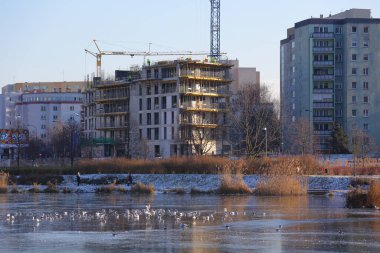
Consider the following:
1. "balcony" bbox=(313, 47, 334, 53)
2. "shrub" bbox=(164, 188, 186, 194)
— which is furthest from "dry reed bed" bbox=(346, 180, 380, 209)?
"balcony" bbox=(313, 47, 334, 53)

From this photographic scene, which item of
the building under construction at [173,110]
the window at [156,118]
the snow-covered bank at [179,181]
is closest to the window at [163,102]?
the building under construction at [173,110]

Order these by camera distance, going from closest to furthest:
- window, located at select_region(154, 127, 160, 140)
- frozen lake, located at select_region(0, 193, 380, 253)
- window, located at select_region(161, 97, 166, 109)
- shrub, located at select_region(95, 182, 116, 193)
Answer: frozen lake, located at select_region(0, 193, 380, 253)
shrub, located at select_region(95, 182, 116, 193)
window, located at select_region(161, 97, 166, 109)
window, located at select_region(154, 127, 160, 140)

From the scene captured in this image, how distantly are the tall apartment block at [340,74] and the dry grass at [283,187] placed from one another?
262ft

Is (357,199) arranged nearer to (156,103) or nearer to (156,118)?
(156,118)

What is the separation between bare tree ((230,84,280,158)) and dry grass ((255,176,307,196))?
60.8m

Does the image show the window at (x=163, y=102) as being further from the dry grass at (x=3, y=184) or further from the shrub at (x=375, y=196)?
the shrub at (x=375, y=196)

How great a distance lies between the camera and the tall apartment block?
14475 cm

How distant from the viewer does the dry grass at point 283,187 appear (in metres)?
62.1

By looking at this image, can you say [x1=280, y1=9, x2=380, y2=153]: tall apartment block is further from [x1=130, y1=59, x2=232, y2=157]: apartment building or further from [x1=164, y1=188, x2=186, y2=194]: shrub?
[x1=164, y1=188, x2=186, y2=194]: shrub

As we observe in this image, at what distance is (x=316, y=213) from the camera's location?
143 ft

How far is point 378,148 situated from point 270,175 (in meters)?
76.0

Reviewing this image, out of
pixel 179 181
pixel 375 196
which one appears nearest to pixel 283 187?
pixel 375 196

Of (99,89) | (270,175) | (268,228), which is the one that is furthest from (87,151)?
(268,228)

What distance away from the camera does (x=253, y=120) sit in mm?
136375
